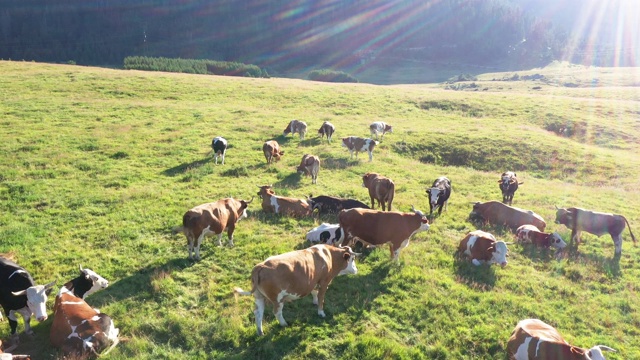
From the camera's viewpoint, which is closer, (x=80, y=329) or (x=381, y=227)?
(x=80, y=329)

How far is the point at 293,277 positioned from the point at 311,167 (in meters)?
11.6

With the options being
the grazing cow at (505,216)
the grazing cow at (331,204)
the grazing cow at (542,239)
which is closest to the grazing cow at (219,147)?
the grazing cow at (331,204)

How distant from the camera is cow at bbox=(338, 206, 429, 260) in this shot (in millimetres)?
11594

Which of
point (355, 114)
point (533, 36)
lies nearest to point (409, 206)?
point (355, 114)

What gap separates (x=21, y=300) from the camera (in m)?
8.44

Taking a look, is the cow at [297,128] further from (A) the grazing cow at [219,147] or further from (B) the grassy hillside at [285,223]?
(A) the grazing cow at [219,147]

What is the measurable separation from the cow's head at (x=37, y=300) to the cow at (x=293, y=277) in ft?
12.7

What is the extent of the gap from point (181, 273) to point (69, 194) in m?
8.07

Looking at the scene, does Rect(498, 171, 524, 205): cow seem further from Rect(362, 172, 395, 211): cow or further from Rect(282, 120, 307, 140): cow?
Rect(282, 120, 307, 140): cow

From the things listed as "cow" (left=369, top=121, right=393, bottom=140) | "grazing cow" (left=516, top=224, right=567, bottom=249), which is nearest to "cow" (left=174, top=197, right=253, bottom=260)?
"grazing cow" (left=516, top=224, right=567, bottom=249)

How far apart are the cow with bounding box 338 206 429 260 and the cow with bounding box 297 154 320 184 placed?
7462 mm

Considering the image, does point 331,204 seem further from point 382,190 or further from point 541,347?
point 541,347

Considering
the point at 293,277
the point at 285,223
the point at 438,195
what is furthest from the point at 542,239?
the point at 293,277

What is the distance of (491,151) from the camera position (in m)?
28.1
